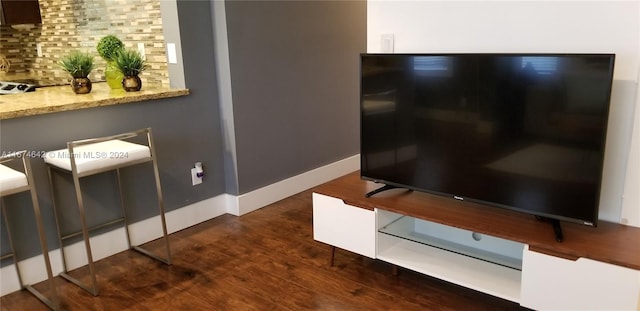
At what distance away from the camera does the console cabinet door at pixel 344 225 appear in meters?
2.49

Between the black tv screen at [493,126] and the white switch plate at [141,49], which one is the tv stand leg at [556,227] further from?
the white switch plate at [141,49]

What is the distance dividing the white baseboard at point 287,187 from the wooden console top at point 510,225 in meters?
1.04

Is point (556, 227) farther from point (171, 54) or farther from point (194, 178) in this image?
point (171, 54)

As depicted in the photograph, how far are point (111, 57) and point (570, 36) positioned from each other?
267 centimetres

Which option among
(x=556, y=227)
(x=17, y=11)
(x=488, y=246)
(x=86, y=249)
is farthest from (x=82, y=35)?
(x=556, y=227)

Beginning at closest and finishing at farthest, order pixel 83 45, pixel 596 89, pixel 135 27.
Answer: pixel 596 89
pixel 135 27
pixel 83 45

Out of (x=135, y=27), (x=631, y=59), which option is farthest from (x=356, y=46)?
(x=631, y=59)

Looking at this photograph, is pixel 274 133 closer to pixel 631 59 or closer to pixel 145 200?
pixel 145 200

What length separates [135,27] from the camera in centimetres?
341

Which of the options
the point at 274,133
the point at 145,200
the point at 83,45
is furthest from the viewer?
the point at 83,45

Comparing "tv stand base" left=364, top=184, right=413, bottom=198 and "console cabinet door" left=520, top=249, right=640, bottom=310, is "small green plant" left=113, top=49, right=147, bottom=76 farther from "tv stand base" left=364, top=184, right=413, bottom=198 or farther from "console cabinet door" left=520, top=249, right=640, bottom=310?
"console cabinet door" left=520, top=249, right=640, bottom=310

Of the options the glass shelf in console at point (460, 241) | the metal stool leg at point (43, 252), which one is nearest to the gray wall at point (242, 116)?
the metal stool leg at point (43, 252)

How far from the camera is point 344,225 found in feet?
8.49

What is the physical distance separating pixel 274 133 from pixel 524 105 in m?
A: 2.05
